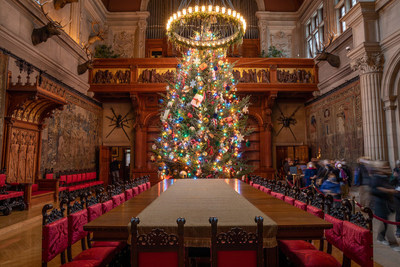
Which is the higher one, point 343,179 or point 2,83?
point 2,83

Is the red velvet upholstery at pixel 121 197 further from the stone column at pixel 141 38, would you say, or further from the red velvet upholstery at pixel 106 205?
the stone column at pixel 141 38

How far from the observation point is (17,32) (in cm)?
768

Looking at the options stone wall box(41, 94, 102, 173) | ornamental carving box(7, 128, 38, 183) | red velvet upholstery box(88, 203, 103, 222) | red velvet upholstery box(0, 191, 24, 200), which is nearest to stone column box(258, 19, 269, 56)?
stone wall box(41, 94, 102, 173)

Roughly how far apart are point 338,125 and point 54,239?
1099cm

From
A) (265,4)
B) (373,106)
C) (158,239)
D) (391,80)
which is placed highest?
(265,4)

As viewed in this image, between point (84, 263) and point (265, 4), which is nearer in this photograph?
point (84, 263)

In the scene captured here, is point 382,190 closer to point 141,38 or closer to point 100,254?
point 100,254

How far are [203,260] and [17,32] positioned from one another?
8079 millimetres

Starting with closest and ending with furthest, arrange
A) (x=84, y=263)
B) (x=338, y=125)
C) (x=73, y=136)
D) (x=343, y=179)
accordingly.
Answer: (x=84, y=263) → (x=343, y=179) → (x=338, y=125) → (x=73, y=136)

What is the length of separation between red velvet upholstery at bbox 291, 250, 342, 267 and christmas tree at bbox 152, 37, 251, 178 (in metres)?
6.55

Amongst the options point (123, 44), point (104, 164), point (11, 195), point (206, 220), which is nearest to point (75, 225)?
point (206, 220)

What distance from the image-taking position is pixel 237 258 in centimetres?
209

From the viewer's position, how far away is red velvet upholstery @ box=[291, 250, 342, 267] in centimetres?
255

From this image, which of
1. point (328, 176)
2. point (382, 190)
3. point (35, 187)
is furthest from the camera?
point (35, 187)
